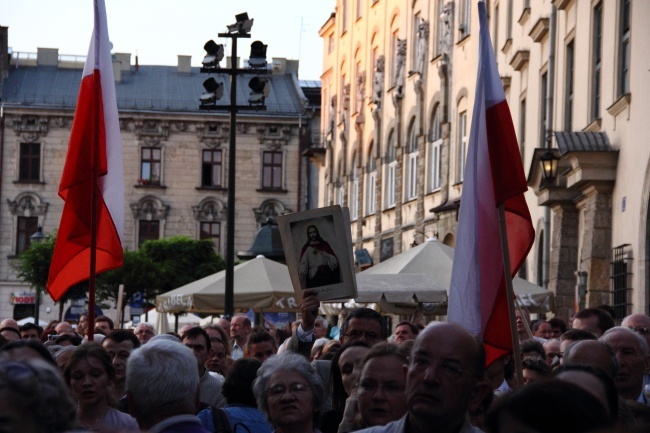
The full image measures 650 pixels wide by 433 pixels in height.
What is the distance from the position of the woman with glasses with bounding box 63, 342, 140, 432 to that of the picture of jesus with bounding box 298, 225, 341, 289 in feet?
9.79

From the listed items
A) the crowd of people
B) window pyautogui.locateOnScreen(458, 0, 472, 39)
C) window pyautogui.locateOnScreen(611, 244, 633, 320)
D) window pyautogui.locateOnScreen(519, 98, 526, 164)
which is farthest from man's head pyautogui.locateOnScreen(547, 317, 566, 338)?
window pyautogui.locateOnScreen(458, 0, 472, 39)

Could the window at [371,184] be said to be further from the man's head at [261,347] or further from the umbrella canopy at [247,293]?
the man's head at [261,347]

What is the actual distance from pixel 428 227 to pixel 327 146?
50.7 feet

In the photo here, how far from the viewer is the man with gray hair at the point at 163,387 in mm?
5891

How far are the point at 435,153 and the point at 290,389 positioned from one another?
1238 inches

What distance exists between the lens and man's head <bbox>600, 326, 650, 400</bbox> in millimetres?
8305

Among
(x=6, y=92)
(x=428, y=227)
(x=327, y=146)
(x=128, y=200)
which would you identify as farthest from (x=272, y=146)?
(x=428, y=227)

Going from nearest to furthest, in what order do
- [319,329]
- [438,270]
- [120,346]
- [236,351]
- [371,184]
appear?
[120,346]
[236,351]
[319,329]
[438,270]
[371,184]

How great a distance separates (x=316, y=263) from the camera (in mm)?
10672

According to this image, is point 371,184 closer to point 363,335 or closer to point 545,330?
point 545,330

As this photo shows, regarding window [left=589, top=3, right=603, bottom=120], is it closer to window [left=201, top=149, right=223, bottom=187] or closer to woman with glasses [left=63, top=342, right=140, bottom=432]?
woman with glasses [left=63, top=342, right=140, bottom=432]

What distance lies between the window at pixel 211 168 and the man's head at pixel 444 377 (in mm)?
65791

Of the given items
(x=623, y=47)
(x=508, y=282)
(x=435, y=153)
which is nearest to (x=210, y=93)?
(x=623, y=47)

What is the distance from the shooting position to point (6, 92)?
70125 mm
